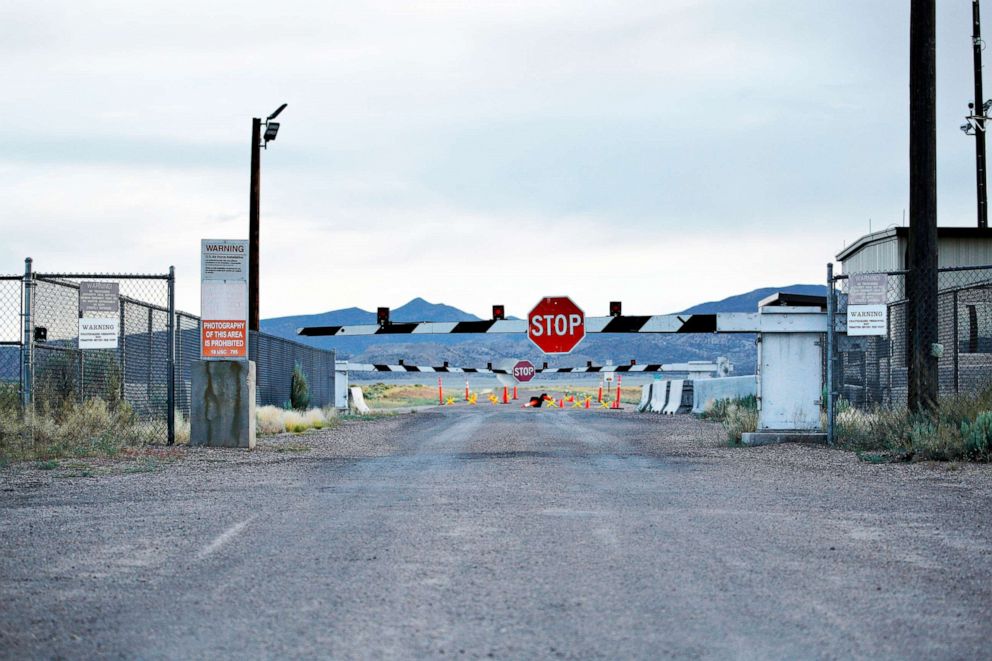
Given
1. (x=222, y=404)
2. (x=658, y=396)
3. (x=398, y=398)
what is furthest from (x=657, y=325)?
(x=398, y=398)

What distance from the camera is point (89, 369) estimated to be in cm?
2269

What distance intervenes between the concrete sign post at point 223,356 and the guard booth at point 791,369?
8.47m

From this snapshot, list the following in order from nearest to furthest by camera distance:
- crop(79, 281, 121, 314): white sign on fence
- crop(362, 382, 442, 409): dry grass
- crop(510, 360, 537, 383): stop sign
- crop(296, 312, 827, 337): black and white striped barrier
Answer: crop(79, 281, 121, 314): white sign on fence < crop(296, 312, 827, 337): black and white striped barrier < crop(510, 360, 537, 383): stop sign < crop(362, 382, 442, 409): dry grass

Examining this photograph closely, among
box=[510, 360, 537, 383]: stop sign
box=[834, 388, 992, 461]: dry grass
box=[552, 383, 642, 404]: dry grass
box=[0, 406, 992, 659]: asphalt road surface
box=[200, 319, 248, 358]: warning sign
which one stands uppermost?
box=[200, 319, 248, 358]: warning sign

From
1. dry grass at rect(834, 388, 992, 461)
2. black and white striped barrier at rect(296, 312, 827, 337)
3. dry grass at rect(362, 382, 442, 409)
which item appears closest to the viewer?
dry grass at rect(834, 388, 992, 461)

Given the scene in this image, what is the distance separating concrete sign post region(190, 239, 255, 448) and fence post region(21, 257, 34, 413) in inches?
118

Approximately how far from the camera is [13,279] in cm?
1744

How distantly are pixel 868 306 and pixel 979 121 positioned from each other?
832 inches

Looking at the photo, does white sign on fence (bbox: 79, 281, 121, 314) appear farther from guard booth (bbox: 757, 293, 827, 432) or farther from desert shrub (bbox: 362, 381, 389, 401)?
desert shrub (bbox: 362, 381, 389, 401)

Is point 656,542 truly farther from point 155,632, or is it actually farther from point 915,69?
point 915,69

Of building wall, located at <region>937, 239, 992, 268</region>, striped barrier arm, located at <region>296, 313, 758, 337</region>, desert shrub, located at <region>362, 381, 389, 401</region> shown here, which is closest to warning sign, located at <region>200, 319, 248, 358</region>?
striped barrier arm, located at <region>296, 313, 758, 337</region>

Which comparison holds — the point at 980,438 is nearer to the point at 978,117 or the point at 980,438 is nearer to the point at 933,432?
the point at 933,432

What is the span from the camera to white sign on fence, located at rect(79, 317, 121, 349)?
57.4 ft

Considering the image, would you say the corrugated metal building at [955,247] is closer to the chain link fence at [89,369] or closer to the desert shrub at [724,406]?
the desert shrub at [724,406]
